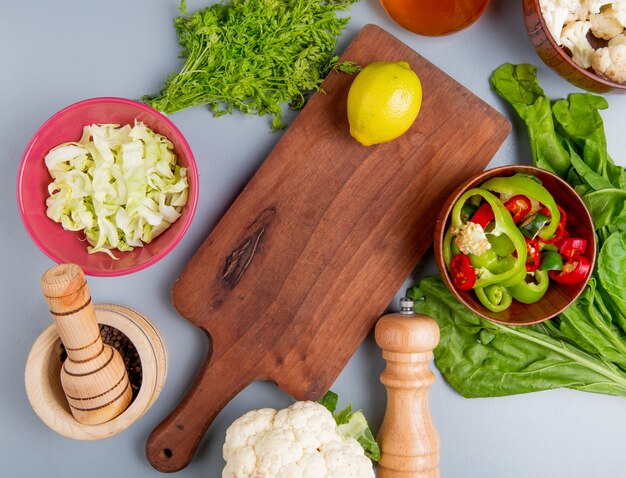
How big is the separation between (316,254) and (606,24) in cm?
70

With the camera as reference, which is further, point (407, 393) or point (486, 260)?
point (407, 393)

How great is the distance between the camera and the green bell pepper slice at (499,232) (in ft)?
3.87

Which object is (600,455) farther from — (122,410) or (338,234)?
(122,410)

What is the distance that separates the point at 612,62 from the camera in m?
1.25

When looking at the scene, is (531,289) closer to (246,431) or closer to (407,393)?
(407,393)

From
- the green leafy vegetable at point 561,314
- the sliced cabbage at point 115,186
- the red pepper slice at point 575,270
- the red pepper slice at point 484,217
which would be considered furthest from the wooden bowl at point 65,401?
the red pepper slice at point 575,270

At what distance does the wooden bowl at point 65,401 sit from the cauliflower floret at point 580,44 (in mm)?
960

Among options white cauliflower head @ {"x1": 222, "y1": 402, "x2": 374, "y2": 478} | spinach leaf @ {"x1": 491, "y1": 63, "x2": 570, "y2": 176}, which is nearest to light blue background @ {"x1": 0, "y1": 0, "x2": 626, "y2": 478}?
spinach leaf @ {"x1": 491, "y1": 63, "x2": 570, "y2": 176}

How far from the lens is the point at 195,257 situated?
4.40ft

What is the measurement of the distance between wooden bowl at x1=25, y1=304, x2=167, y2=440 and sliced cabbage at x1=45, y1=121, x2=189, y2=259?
13cm

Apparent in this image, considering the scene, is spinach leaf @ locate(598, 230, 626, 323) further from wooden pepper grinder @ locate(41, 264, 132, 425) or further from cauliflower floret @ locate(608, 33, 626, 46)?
wooden pepper grinder @ locate(41, 264, 132, 425)

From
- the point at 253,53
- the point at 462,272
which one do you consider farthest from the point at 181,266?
the point at 462,272

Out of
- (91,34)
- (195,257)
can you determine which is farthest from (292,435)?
(91,34)

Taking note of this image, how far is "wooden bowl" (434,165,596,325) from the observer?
1.23 m
